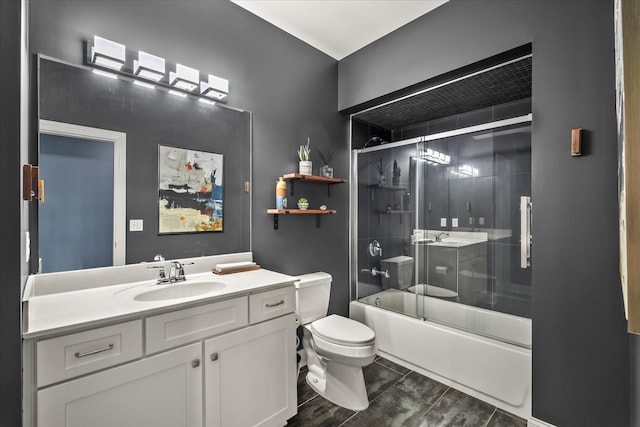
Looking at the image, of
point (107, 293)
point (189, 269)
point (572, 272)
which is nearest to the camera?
point (107, 293)

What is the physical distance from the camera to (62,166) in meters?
1.45

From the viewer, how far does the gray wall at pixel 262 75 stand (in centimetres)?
154

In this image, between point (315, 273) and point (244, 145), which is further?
point (315, 273)

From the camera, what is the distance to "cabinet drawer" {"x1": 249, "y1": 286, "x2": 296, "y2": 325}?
1584 millimetres

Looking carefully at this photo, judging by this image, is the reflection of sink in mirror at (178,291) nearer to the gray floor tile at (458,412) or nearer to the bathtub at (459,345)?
the gray floor tile at (458,412)

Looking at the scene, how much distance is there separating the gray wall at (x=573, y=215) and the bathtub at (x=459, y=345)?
21 cm

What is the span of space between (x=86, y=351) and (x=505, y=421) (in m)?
2.24

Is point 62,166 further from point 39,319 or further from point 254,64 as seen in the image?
point 254,64

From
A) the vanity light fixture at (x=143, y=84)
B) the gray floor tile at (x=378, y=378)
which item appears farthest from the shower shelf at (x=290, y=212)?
the gray floor tile at (x=378, y=378)

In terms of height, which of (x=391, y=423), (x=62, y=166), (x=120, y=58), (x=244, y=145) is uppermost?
(x=120, y=58)

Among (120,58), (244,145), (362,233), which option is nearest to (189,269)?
(244,145)

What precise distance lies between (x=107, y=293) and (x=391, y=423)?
173 centimetres

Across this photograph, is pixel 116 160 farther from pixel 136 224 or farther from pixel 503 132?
pixel 503 132

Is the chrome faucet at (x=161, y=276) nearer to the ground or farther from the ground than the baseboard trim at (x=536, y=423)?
farther from the ground
